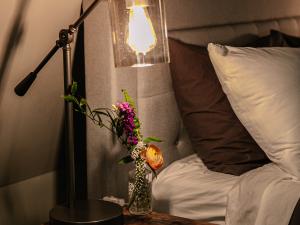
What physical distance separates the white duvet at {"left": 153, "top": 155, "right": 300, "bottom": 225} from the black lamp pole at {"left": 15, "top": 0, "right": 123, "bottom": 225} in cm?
28

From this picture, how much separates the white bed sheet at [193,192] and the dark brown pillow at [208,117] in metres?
0.05

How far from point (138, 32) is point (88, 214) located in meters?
0.49

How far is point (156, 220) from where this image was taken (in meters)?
1.53

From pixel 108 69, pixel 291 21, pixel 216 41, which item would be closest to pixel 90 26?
pixel 108 69

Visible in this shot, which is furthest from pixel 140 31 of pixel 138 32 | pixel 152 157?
pixel 152 157

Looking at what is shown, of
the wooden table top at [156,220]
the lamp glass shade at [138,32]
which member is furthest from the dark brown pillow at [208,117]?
the lamp glass shade at [138,32]

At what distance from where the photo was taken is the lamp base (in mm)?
1367

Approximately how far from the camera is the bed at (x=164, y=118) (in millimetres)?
1677

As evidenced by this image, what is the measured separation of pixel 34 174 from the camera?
78.0 inches

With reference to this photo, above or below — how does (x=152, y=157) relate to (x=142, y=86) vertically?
below

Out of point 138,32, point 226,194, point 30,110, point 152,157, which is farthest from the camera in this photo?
point 30,110

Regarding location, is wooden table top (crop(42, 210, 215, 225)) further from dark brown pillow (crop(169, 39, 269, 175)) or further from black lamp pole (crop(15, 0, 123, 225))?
dark brown pillow (crop(169, 39, 269, 175))

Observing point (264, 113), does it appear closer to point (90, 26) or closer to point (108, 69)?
point (108, 69)

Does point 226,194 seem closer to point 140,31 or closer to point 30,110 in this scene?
point 140,31
